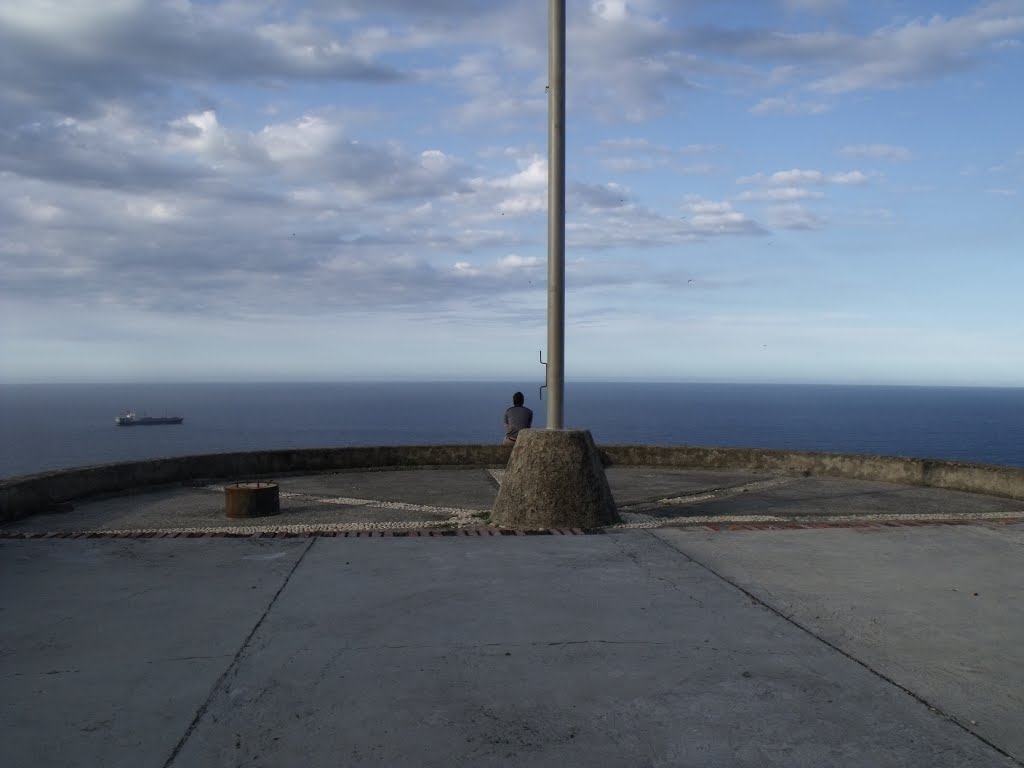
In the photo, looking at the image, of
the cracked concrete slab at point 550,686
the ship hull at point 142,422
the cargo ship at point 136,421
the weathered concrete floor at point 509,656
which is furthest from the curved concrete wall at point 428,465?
the ship hull at point 142,422

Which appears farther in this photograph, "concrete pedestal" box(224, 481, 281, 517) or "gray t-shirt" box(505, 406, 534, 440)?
"gray t-shirt" box(505, 406, 534, 440)

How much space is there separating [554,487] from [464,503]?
207cm

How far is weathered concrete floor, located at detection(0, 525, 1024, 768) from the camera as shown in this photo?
3098mm

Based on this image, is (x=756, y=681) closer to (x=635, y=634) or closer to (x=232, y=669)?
(x=635, y=634)

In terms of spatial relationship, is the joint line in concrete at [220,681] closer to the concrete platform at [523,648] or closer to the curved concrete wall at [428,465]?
the concrete platform at [523,648]

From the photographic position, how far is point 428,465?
13.3 meters

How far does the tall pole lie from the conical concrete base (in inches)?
12.7

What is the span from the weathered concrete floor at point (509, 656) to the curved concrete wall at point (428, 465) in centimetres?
322

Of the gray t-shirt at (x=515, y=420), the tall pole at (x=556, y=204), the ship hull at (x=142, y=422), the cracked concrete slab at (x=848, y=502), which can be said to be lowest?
the ship hull at (x=142, y=422)

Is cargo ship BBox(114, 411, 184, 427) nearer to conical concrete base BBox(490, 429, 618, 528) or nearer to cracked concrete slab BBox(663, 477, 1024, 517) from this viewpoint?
cracked concrete slab BBox(663, 477, 1024, 517)

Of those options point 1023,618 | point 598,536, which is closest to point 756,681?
point 1023,618

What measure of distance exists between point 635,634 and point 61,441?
16001 cm

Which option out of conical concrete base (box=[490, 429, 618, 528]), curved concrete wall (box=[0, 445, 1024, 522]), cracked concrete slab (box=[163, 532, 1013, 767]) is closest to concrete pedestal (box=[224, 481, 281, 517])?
curved concrete wall (box=[0, 445, 1024, 522])

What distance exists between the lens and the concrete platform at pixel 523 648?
3109mm
